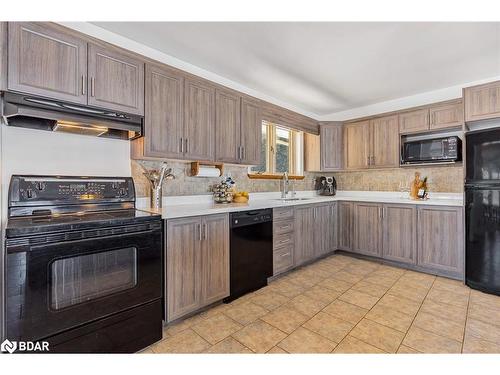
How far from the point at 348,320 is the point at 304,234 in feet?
4.32

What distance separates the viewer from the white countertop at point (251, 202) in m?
2.17

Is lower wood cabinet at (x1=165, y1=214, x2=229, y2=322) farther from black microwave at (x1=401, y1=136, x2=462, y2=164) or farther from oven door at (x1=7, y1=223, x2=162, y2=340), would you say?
black microwave at (x1=401, y1=136, x2=462, y2=164)

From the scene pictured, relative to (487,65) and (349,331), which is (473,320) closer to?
(349,331)

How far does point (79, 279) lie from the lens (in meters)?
1.46

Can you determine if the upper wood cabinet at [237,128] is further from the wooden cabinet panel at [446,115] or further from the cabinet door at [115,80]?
the wooden cabinet panel at [446,115]

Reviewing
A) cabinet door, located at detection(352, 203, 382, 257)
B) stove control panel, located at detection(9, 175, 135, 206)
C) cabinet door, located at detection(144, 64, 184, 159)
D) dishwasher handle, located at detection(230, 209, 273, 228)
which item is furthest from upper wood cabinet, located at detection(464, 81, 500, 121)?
stove control panel, located at detection(9, 175, 135, 206)

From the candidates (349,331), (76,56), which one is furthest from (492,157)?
(76,56)

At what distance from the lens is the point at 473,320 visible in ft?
6.79

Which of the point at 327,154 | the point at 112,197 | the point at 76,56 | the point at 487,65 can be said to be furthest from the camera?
the point at 327,154

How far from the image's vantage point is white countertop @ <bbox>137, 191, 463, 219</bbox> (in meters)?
2.17

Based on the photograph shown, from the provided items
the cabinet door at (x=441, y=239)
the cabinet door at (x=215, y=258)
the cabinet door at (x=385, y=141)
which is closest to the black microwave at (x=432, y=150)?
the cabinet door at (x=385, y=141)

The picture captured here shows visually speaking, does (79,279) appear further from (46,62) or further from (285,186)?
(285,186)

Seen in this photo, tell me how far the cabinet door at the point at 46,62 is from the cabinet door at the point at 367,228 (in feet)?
11.8

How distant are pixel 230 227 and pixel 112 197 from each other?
1061mm
